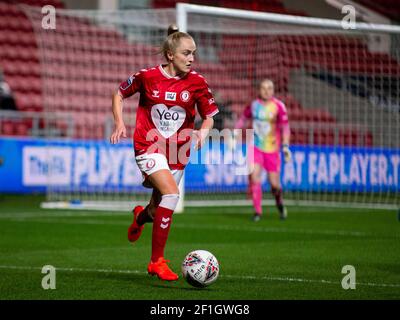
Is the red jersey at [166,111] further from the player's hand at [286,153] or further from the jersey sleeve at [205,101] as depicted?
the player's hand at [286,153]

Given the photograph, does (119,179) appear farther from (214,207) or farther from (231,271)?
(231,271)

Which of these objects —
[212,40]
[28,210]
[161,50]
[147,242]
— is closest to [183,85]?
[161,50]

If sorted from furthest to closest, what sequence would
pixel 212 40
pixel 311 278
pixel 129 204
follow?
1. pixel 212 40
2. pixel 129 204
3. pixel 311 278

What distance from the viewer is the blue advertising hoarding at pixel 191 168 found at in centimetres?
1630

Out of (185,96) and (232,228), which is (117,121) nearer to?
(185,96)

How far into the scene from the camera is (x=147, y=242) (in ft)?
33.6

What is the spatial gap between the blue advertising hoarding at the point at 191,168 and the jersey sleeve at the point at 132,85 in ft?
26.5

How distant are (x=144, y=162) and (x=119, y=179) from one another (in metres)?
9.35

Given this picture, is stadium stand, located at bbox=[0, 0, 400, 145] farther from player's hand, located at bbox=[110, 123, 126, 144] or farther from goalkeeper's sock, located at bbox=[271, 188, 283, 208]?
player's hand, located at bbox=[110, 123, 126, 144]

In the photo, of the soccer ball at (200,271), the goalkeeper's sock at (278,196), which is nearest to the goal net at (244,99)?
the goalkeeper's sock at (278,196)

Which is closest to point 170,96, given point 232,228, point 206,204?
point 232,228
